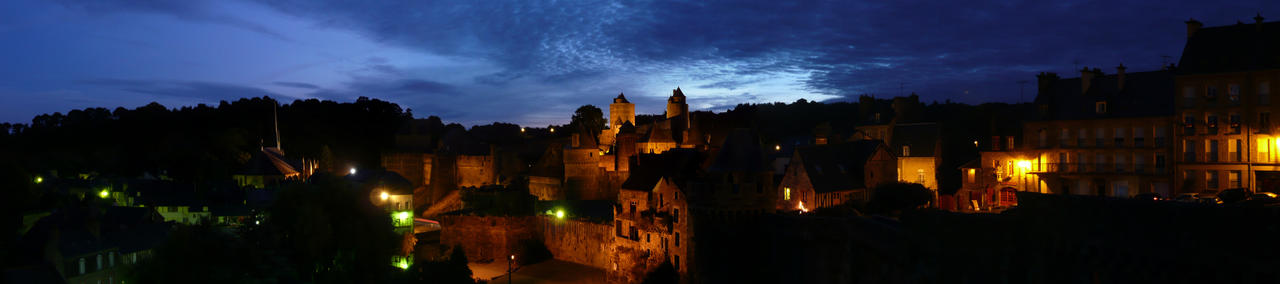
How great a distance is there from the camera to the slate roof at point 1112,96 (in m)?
34.5

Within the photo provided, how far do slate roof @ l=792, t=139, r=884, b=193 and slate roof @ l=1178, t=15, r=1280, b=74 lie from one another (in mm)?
14672

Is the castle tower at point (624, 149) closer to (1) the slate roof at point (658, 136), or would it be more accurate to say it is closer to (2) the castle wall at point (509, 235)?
(1) the slate roof at point (658, 136)

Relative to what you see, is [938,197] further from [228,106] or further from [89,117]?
[89,117]

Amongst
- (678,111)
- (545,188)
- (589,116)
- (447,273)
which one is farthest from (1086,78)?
(589,116)

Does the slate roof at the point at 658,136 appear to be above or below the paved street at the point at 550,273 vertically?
above

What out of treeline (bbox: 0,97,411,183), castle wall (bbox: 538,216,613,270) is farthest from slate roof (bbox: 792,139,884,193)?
treeline (bbox: 0,97,411,183)

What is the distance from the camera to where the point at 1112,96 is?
119 ft

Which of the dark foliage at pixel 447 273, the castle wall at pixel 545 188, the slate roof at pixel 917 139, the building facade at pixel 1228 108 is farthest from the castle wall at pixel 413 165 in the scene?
the building facade at pixel 1228 108

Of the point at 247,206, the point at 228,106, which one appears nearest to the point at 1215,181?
the point at 247,206

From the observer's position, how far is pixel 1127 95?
35719mm

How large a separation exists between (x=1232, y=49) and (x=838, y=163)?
1783 cm

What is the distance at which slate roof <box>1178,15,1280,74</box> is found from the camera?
97.9 ft

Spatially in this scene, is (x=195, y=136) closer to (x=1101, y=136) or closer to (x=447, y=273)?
(x=447, y=273)

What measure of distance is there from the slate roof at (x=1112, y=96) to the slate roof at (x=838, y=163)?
858cm
